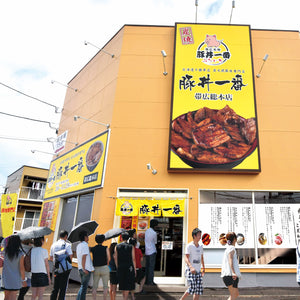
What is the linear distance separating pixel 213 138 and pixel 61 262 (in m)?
6.57

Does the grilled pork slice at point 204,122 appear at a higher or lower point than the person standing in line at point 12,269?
higher

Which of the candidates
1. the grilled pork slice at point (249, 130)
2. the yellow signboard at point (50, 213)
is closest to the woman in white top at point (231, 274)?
the grilled pork slice at point (249, 130)

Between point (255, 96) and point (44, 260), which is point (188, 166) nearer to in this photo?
point (255, 96)

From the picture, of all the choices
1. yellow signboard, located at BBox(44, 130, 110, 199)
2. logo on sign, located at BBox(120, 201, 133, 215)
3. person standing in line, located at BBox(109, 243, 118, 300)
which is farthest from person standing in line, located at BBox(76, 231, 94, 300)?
yellow signboard, located at BBox(44, 130, 110, 199)

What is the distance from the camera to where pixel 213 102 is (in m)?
10.0

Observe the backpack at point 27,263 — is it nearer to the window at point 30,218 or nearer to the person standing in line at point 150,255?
the person standing in line at point 150,255

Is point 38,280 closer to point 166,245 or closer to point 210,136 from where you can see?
point 166,245

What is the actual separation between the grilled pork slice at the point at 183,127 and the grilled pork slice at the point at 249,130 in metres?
1.99

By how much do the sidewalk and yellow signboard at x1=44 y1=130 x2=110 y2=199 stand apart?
3812mm

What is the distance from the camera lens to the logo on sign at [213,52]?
35.1 feet

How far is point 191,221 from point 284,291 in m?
3.28

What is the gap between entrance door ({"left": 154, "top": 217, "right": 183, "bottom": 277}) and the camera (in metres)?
8.70

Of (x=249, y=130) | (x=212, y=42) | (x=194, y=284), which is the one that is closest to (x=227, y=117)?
(x=249, y=130)

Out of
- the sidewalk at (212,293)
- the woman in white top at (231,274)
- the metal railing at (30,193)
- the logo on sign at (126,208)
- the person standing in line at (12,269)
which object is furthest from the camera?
the metal railing at (30,193)
